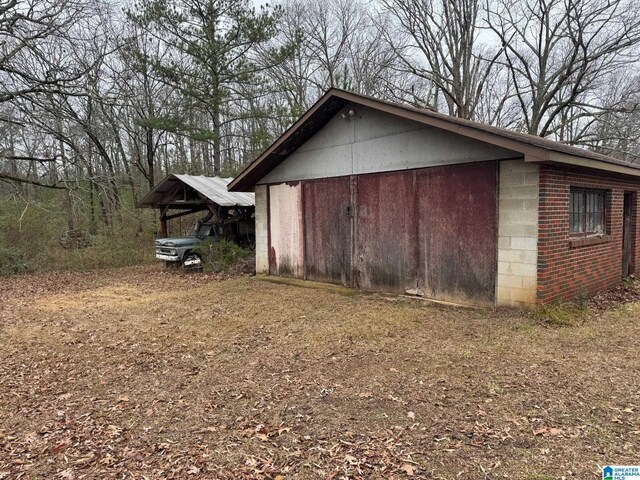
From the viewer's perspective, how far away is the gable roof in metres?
5.94

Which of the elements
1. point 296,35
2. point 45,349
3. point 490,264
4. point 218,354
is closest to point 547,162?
point 490,264

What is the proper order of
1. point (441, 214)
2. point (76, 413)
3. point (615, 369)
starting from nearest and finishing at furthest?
1. point (76, 413)
2. point (615, 369)
3. point (441, 214)

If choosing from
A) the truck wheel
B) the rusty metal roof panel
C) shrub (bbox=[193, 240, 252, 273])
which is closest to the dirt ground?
shrub (bbox=[193, 240, 252, 273])

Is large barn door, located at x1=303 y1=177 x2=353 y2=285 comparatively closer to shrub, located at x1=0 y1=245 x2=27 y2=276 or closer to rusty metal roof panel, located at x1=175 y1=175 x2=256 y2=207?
rusty metal roof panel, located at x1=175 y1=175 x2=256 y2=207

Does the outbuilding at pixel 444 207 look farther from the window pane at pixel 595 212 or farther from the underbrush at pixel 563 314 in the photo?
the underbrush at pixel 563 314

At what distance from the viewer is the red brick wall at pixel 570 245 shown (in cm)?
636

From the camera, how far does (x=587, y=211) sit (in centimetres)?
773

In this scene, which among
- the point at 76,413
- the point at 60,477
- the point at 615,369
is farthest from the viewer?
the point at 615,369

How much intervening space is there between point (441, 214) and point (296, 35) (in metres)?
15.2

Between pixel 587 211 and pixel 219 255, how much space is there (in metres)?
10.1

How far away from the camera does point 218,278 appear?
12.1 meters

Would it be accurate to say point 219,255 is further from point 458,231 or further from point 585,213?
point 585,213

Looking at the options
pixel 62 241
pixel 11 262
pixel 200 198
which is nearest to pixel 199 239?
pixel 200 198

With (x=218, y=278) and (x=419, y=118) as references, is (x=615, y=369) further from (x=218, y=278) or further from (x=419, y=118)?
(x=218, y=278)
